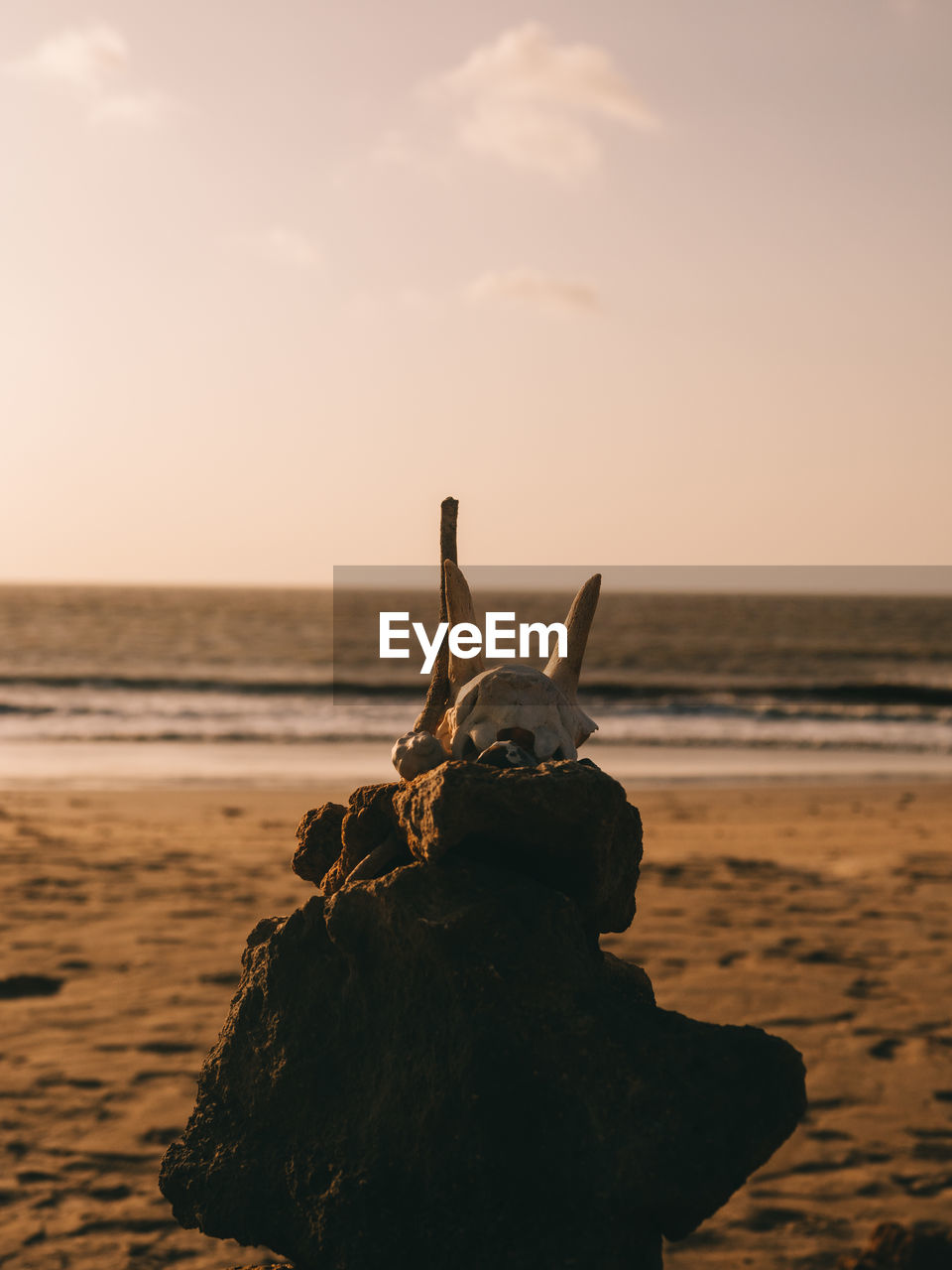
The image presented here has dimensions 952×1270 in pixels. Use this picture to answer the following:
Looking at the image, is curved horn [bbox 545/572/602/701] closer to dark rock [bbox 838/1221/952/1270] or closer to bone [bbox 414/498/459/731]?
bone [bbox 414/498/459/731]

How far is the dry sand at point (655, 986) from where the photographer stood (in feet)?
16.9

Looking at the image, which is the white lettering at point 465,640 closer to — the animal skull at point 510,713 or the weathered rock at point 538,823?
the animal skull at point 510,713

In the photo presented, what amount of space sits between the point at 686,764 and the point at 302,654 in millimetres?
26537

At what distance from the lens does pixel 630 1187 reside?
2.33 m

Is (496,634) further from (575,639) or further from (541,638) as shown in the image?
(575,639)

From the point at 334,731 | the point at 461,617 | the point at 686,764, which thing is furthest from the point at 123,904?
the point at 334,731

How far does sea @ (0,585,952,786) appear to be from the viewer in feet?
61.2

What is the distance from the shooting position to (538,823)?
258 cm

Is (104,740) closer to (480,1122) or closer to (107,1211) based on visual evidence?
(107,1211)

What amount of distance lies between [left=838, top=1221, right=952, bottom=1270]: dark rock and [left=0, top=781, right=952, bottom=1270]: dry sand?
10.1ft

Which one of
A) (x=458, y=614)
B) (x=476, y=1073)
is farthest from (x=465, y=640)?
(x=476, y=1073)

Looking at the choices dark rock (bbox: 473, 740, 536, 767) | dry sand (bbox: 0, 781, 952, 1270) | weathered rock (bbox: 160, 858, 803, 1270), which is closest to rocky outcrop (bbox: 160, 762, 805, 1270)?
weathered rock (bbox: 160, 858, 803, 1270)

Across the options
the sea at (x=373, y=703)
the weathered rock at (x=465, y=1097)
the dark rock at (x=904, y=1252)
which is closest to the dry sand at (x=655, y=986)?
the weathered rock at (x=465, y=1097)

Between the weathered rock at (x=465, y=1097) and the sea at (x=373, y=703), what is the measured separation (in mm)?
13471
